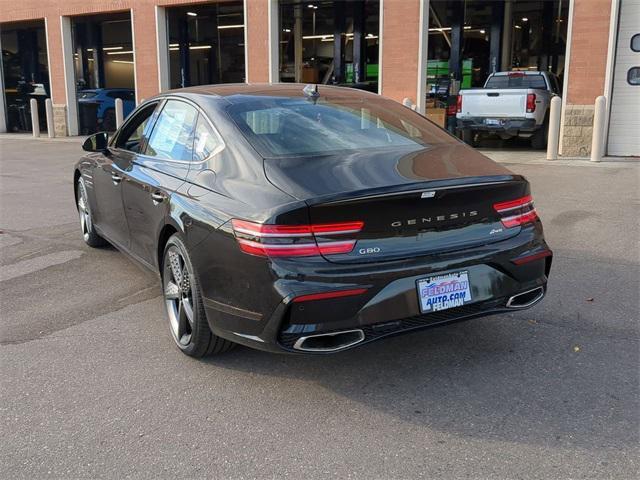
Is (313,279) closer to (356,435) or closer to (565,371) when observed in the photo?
(356,435)

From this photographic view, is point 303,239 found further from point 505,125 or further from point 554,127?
point 505,125

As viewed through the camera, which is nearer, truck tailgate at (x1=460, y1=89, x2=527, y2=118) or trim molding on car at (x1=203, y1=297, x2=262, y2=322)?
trim molding on car at (x1=203, y1=297, x2=262, y2=322)

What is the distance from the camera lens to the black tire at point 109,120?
72.8 ft

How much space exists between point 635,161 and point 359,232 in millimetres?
11260

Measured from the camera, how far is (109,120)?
22.4m

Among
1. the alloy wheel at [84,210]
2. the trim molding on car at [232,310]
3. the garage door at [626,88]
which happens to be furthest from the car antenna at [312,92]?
the garage door at [626,88]

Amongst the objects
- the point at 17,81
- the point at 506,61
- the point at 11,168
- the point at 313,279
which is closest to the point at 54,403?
the point at 313,279

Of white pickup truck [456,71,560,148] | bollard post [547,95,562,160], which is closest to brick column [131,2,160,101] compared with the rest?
white pickup truck [456,71,560,148]

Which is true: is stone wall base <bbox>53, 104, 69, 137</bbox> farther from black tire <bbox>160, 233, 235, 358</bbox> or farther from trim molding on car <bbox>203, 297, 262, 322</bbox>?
trim molding on car <bbox>203, 297, 262, 322</bbox>

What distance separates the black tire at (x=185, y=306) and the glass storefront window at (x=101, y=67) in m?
19.2

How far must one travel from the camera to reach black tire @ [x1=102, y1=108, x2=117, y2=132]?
72.8ft

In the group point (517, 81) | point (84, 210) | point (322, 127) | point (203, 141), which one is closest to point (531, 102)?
point (517, 81)

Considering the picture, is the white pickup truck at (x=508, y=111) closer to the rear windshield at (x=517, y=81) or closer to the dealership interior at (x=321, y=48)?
the rear windshield at (x=517, y=81)

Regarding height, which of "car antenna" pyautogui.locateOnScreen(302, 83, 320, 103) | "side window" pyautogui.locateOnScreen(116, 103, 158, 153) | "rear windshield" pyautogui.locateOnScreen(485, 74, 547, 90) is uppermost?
"rear windshield" pyautogui.locateOnScreen(485, 74, 547, 90)
